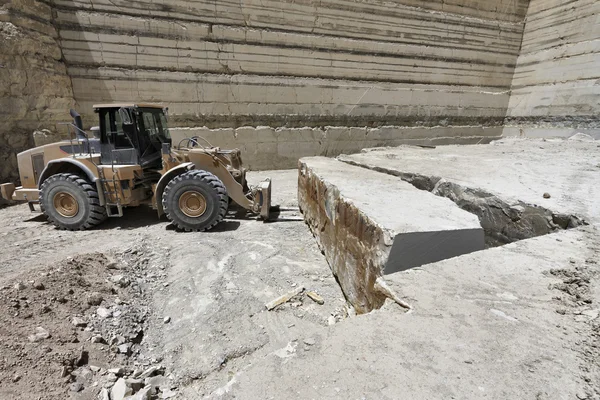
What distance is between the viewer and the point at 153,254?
352 cm

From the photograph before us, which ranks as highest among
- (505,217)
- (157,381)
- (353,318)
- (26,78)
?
(26,78)

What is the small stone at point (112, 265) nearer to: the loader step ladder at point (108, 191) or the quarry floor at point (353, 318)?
the quarry floor at point (353, 318)

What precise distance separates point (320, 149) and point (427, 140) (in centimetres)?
361

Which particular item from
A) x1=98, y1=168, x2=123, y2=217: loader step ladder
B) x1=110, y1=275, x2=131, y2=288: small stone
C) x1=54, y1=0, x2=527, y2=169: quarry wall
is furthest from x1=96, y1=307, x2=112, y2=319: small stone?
x1=54, y1=0, x2=527, y2=169: quarry wall

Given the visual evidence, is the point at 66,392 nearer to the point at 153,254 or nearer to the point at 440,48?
the point at 153,254

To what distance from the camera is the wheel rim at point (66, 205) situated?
4.30m

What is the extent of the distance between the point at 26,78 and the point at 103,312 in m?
5.99

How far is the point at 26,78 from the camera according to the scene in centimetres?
592

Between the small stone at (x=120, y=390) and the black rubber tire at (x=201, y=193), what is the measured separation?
2515 mm

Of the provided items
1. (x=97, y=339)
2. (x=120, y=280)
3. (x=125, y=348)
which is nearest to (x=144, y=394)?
(x=125, y=348)

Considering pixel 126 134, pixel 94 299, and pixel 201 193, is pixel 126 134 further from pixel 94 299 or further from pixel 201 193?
pixel 94 299

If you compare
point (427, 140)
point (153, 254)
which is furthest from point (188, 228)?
point (427, 140)

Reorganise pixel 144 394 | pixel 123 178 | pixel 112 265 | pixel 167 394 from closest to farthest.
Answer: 1. pixel 144 394
2. pixel 167 394
3. pixel 112 265
4. pixel 123 178

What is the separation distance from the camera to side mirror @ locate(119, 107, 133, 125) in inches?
160
